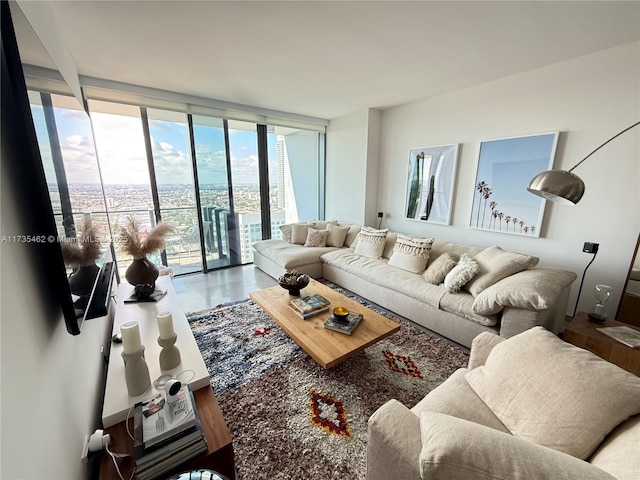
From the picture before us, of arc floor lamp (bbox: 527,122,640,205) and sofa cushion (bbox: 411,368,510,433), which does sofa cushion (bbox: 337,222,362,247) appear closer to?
arc floor lamp (bbox: 527,122,640,205)

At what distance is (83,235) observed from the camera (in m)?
1.21

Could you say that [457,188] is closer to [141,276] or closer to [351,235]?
[351,235]

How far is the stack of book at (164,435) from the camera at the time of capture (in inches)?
34.5

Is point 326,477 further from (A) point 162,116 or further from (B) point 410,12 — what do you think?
(A) point 162,116

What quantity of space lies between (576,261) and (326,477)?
3.05 m

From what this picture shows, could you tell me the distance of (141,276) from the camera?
202 cm

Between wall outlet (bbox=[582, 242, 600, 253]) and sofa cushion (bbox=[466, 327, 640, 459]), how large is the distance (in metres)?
1.80

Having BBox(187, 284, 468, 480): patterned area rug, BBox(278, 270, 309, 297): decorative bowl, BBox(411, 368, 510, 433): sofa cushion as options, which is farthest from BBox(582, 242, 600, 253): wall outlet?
BBox(278, 270, 309, 297): decorative bowl

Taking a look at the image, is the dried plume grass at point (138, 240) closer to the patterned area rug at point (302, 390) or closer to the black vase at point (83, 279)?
the black vase at point (83, 279)

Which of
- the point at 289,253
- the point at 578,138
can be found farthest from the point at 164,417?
the point at 578,138

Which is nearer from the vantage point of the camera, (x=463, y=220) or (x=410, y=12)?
(x=410, y=12)

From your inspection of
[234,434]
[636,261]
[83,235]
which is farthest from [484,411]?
[636,261]

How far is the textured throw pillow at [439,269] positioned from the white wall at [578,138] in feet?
3.13

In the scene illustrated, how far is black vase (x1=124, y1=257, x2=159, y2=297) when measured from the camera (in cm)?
201
